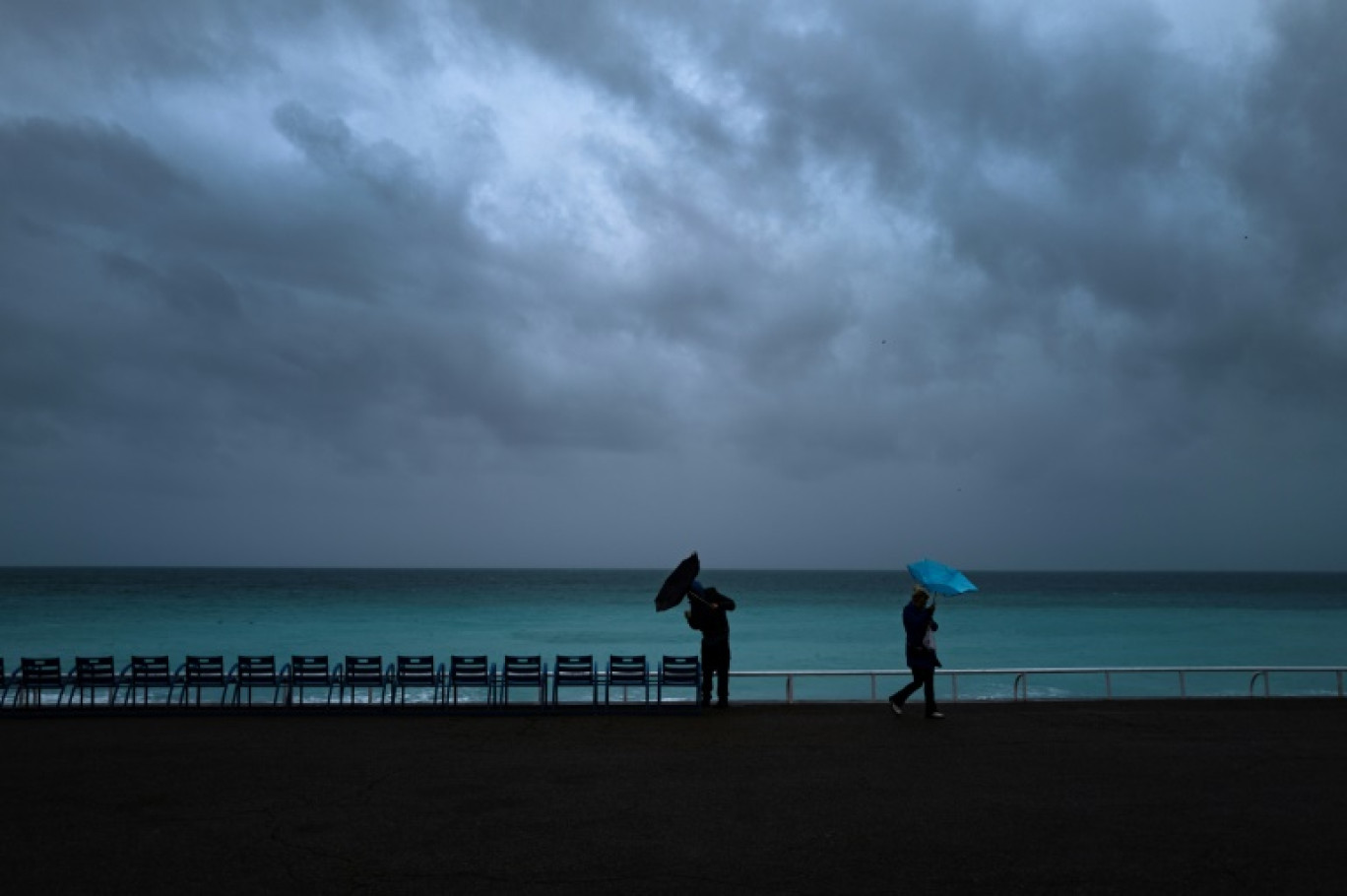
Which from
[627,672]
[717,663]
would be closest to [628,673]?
[627,672]

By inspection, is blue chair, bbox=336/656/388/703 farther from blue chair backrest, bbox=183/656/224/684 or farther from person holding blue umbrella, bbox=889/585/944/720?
person holding blue umbrella, bbox=889/585/944/720

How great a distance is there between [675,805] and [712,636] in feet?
18.6

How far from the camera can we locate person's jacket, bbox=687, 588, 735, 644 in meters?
13.6

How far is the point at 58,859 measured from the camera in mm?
6434

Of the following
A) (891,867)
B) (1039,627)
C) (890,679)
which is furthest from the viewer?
(1039,627)

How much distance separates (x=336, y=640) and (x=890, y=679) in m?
31.5

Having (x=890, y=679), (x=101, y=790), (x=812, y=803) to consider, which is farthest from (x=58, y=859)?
(x=890, y=679)

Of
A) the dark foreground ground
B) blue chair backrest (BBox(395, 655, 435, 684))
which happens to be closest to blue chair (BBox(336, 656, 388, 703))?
blue chair backrest (BBox(395, 655, 435, 684))

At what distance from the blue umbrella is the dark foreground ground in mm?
1695

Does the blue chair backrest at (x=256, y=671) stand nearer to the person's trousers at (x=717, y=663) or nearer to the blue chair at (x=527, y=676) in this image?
the blue chair at (x=527, y=676)

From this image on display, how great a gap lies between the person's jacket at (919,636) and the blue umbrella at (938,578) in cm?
32

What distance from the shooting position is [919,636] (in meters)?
12.7

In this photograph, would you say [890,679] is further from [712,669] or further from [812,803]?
[812,803]

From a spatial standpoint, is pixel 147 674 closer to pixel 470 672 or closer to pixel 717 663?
pixel 470 672
